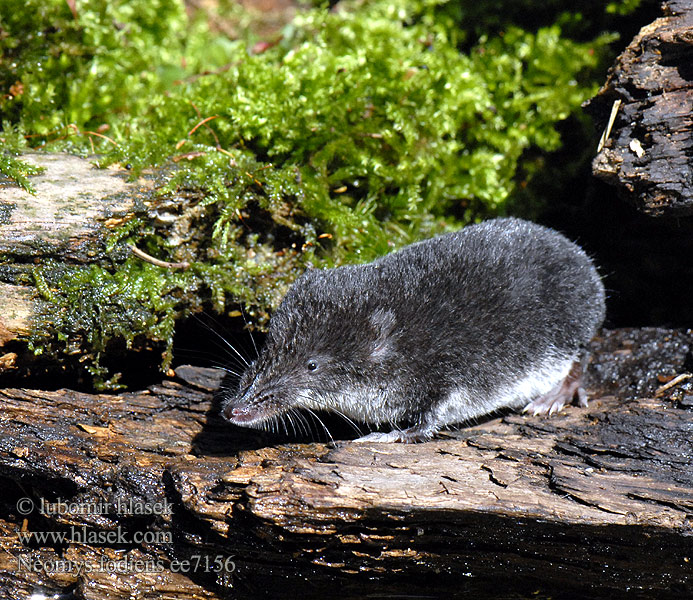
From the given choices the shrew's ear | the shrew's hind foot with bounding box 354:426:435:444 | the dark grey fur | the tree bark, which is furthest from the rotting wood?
the shrew's hind foot with bounding box 354:426:435:444

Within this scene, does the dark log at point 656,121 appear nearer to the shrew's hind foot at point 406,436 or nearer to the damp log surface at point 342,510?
the damp log surface at point 342,510

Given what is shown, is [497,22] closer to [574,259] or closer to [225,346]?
[574,259]

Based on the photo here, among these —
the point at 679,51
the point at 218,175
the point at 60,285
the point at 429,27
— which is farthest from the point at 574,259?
the point at 60,285

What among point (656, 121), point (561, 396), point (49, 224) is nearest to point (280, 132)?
point (49, 224)

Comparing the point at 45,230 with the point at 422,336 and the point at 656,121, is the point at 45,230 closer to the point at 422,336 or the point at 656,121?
the point at 422,336

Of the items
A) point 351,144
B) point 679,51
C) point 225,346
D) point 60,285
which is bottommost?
point 225,346

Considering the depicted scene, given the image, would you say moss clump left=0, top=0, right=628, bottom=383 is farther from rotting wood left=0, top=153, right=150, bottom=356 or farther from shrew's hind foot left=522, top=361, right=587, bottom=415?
shrew's hind foot left=522, top=361, right=587, bottom=415
